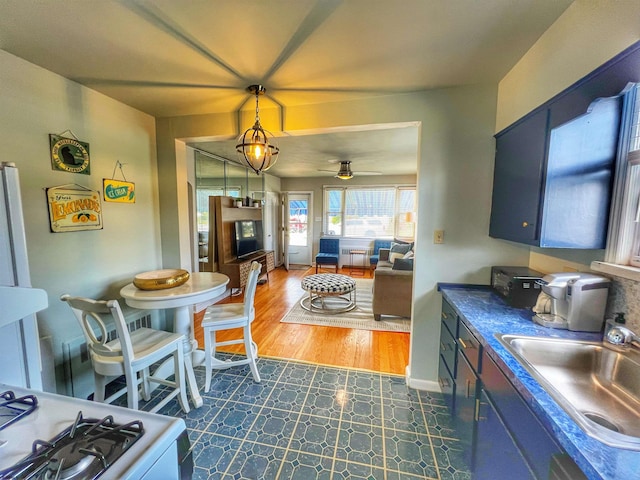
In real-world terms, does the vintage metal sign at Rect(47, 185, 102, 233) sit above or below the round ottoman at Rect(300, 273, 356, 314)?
above

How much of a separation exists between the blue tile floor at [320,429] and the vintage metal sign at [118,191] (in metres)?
1.70

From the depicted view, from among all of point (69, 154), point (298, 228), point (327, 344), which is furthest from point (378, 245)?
point (69, 154)

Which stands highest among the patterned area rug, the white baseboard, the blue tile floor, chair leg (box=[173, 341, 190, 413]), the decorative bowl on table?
the decorative bowl on table

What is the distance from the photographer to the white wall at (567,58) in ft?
3.34

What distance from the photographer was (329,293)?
3664 millimetres

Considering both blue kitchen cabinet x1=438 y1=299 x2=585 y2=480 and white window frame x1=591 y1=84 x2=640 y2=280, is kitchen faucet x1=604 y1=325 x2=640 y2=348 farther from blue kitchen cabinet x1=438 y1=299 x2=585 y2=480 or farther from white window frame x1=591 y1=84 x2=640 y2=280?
blue kitchen cabinet x1=438 y1=299 x2=585 y2=480

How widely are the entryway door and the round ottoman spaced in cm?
271

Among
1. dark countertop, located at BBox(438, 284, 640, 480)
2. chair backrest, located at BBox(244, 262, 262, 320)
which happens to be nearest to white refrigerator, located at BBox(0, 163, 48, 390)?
chair backrest, located at BBox(244, 262, 262, 320)

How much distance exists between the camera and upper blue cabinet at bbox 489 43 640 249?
1.13 metres

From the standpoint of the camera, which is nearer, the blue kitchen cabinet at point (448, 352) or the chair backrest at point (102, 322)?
the chair backrest at point (102, 322)

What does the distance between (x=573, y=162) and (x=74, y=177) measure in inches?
123

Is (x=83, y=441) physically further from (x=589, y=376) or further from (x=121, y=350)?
(x=589, y=376)

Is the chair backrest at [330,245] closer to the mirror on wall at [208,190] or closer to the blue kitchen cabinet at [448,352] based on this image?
the mirror on wall at [208,190]

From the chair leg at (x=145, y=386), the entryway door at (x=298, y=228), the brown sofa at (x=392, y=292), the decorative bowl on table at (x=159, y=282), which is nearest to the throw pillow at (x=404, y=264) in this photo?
the brown sofa at (x=392, y=292)
